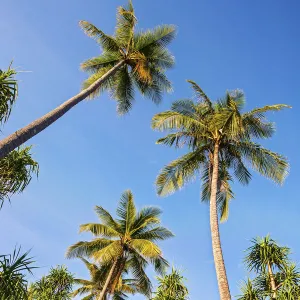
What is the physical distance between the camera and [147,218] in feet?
82.3

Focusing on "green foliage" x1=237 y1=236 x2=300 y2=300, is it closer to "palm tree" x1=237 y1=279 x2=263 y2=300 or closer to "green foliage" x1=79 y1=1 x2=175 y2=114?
"palm tree" x1=237 y1=279 x2=263 y2=300

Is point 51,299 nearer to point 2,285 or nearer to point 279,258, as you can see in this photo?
point 2,285

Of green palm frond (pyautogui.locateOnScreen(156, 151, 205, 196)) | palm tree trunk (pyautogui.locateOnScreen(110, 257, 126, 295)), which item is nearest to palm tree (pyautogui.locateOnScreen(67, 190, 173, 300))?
palm tree trunk (pyautogui.locateOnScreen(110, 257, 126, 295))

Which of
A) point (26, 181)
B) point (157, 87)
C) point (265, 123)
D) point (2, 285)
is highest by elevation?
point (157, 87)

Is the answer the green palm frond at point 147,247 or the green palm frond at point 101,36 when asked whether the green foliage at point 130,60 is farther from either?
the green palm frond at point 147,247

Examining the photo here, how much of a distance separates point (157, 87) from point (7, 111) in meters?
12.6

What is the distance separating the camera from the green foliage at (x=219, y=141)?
1808 centimetres

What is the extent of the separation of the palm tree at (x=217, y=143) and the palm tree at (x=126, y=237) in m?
5.57

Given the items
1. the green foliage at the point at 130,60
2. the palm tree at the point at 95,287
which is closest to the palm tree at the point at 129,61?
the green foliage at the point at 130,60

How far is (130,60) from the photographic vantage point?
1914cm

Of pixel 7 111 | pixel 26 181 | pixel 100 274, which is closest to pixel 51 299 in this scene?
pixel 100 274

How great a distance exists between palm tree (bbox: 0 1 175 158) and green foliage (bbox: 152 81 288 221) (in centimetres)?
237

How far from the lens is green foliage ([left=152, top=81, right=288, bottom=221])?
18078 mm

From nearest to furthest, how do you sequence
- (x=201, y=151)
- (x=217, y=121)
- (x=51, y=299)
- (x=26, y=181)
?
(x=26, y=181)
(x=217, y=121)
(x=201, y=151)
(x=51, y=299)
